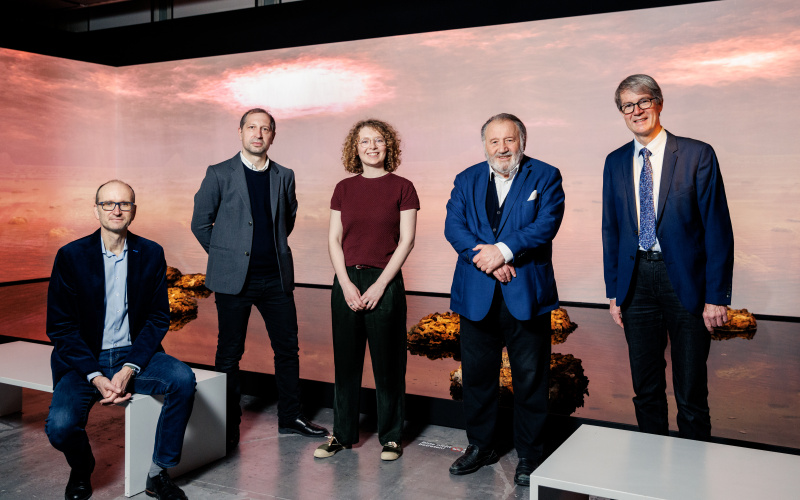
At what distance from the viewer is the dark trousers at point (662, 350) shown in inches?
101

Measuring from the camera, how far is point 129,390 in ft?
8.95

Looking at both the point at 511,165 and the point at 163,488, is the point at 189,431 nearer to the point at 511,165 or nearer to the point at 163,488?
the point at 163,488

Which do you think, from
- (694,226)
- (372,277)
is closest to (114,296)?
(372,277)

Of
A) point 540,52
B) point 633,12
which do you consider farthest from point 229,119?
point 633,12

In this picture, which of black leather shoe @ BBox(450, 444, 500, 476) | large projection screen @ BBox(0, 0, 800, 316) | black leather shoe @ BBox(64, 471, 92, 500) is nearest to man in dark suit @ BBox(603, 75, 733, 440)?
black leather shoe @ BBox(450, 444, 500, 476)

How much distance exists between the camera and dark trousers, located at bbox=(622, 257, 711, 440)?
2.57 meters

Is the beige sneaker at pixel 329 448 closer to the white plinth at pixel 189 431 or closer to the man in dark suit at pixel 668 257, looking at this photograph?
the white plinth at pixel 189 431

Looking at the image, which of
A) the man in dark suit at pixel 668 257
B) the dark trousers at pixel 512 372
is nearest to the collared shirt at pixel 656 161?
the man in dark suit at pixel 668 257

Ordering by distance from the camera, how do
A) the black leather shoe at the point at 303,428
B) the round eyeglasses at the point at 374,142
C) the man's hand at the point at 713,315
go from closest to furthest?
1. the man's hand at the point at 713,315
2. the round eyeglasses at the point at 374,142
3. the black leather shoe at the point at 303,428

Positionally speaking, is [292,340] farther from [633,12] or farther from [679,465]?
[633,12]

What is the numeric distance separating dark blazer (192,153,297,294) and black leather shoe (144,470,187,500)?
34.7 inches

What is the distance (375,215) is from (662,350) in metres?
1.28

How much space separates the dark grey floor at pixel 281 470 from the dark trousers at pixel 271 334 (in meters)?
0.19

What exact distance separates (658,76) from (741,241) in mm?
1575
